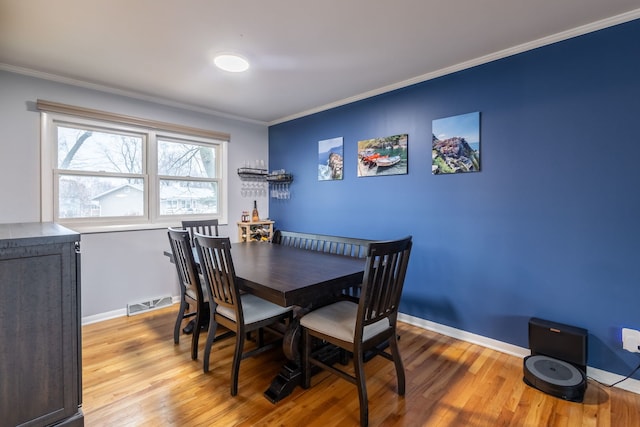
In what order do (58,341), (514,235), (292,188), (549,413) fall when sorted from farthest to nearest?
(292,188) < (514,235) < (549,413) < (58,341)

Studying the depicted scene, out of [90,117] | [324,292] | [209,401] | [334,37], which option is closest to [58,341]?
[209,401]

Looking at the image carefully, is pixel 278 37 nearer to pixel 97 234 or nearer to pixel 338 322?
pixel 338 322

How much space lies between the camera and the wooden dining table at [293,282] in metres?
1.66

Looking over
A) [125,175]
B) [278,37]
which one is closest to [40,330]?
[278,37]

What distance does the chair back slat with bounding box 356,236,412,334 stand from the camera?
5.04ft

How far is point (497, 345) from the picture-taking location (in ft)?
7.90

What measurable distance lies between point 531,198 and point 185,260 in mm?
2679

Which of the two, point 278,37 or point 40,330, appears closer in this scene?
point 40,330

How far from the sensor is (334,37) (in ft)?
7.02

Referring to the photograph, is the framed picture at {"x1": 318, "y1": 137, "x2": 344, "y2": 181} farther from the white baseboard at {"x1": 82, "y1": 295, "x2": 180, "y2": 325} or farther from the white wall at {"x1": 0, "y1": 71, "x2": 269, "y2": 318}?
the white baseboard at {"x1": 82, "y1": 295, "x2": 180, "y2": 325}

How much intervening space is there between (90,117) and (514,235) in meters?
4.00

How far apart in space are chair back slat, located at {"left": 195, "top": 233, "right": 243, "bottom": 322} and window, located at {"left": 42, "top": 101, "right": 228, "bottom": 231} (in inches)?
70.4

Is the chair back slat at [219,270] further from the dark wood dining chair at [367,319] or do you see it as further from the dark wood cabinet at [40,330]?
the dark wood cabinet at [40,330]

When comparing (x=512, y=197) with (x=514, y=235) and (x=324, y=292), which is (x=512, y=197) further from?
(x=324, y=292)
